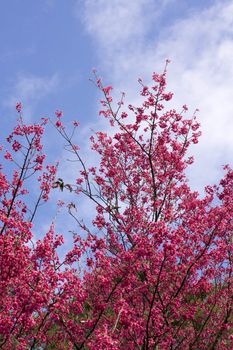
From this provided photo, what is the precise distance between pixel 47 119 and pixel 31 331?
5.82 m

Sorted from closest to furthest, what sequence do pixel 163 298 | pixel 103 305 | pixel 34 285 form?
pixel 34 285 → pixel 103 305 → pixel 163 298

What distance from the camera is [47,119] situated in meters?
13.4

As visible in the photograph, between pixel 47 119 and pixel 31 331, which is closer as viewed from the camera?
pixel 31 331

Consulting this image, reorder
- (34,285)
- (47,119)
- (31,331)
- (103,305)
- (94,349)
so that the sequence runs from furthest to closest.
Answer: (47,119), (31,331), (103,305), (34,285), (94,349)

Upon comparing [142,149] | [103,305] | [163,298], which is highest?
[142,149]

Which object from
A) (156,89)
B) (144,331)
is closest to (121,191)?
(156,89)

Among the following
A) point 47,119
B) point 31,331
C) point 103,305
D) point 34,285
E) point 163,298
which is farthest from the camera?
point 47,119

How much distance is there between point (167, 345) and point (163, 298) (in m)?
1.08

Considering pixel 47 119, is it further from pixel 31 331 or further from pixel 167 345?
pixel 167 345

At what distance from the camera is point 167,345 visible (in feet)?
34.3

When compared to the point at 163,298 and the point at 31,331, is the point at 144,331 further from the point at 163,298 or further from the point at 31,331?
the point at 31,331

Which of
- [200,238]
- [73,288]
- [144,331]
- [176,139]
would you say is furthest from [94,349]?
[176,139]

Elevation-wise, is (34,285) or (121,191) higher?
(121,191)

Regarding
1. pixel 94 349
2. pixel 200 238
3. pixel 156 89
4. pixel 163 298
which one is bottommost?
pixel 94 349
